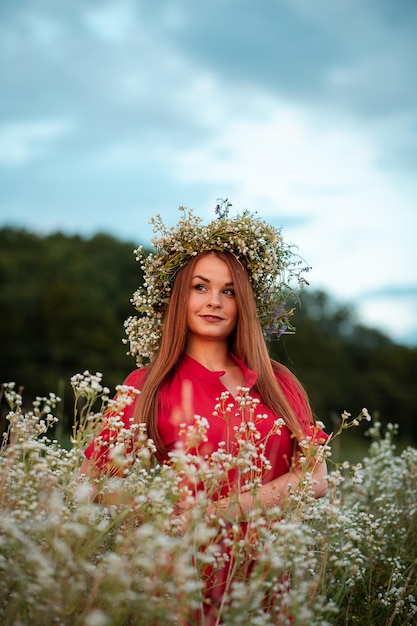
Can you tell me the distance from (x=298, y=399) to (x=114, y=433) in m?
1.33

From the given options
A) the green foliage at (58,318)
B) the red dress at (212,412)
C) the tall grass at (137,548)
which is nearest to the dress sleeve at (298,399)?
the red dress at (212,412)

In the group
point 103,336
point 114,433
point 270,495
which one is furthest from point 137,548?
point 103,336

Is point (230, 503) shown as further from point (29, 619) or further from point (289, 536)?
point (29, 619)

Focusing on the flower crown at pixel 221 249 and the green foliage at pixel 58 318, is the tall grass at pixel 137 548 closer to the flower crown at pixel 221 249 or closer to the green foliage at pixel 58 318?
the flower crown at pixel 221 249

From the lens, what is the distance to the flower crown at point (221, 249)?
4719 millimetres

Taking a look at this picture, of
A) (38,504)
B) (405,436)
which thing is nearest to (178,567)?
(38,504)

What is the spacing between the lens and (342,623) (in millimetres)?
4730

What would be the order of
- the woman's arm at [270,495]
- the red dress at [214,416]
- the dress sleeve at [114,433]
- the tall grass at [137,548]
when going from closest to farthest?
1. the tall grass at [137,548]
2. the woman's arm at [270,495]
3. the dress sleeve at [114,433]
4. the red dress at [214,416]

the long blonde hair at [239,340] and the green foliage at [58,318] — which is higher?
the green foliage at [58,318]

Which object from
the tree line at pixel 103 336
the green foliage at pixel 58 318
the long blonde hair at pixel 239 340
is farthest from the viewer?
the tree line at pixel 103 336

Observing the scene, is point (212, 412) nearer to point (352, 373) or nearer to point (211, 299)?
point (211, 299)

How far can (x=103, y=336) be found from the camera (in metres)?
35.3

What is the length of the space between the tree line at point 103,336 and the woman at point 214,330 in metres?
21.1

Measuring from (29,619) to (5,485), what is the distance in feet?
2.19
